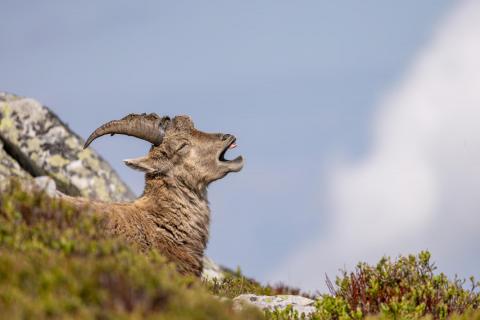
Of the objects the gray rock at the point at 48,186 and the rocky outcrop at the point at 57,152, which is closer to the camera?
the gray rock at the point at 48,186

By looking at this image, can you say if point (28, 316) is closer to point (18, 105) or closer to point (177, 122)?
point (177, 122)

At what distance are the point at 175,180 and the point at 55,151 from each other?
35.2ft

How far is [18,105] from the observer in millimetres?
21344

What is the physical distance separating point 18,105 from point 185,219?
11640mm

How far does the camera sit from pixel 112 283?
544 centimetres

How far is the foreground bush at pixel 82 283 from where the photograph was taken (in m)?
5.02

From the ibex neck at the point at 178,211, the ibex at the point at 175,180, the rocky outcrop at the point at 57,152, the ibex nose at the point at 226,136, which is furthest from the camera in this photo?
the rocky outcrop at the point at 57,152

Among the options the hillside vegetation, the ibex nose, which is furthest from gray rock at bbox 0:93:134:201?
the hillside vegetation

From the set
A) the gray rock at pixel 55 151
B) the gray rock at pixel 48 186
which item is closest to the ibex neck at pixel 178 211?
the gray rock at pixel 48 186

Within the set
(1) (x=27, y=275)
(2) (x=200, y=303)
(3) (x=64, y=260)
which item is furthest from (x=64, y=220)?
(2) (x=200, y=303)

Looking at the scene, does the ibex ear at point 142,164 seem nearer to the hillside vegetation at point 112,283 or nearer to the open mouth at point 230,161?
the open mouth at point 230,161

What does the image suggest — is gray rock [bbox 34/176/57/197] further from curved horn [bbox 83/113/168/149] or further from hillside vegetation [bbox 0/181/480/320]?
curved horn [bbox 83/113/168/149]

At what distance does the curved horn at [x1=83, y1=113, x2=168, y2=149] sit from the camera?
433 inches

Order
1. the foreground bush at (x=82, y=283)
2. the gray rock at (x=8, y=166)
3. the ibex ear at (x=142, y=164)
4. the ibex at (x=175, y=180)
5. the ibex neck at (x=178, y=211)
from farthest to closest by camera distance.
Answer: the gray rock at (x=8, y=166)
the ibex ear at (x=142, y=164)
the ibex neck at (x=178, y=211)
the ibex at (x=175, y=180)
the foreground bush at (x=82, y=283)
